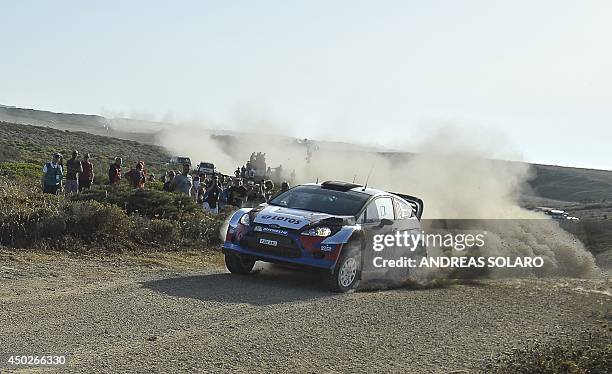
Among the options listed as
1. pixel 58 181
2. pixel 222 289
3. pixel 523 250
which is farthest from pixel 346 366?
pixel 58 181

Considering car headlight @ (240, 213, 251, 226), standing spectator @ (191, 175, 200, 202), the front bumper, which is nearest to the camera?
the front bumper

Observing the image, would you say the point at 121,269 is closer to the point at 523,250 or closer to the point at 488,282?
the point at 488,282

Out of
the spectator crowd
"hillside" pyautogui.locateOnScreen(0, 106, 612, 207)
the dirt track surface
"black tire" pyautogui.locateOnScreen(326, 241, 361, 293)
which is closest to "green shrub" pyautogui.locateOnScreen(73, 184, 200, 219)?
the spectator crowd

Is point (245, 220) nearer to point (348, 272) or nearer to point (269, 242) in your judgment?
point (269, 242)

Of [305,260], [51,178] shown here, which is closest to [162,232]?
[51,178]

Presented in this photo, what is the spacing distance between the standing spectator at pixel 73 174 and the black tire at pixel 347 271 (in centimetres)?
1083

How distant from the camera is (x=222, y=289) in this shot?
1041 cm

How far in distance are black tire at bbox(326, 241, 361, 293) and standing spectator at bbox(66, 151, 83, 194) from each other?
10.8 metres

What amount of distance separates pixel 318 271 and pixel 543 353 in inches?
161

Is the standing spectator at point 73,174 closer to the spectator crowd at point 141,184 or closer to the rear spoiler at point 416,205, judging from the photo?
the spectator crowd at point 141,184

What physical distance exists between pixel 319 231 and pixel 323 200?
1180mm

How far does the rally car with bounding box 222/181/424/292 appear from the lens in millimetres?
11000

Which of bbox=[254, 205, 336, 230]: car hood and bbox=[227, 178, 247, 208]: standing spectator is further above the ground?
bbox=[254, 205, 336, 230]: car hood

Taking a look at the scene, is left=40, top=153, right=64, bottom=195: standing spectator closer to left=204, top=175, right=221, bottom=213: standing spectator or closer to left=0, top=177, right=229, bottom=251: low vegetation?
left=0, top=177, right=229, bottom=251: low vegetation
